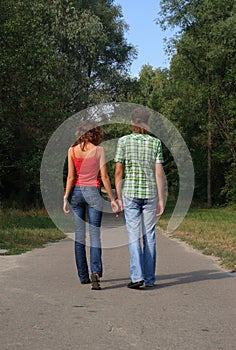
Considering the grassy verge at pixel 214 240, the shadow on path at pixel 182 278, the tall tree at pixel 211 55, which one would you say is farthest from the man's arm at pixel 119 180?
the tall tree at pixel 211 55

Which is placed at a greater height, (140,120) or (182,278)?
(140,120)

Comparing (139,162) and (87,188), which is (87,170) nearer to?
(87,188)

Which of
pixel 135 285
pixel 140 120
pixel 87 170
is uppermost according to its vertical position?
pixel 140 120

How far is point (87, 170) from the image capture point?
7.64 metres

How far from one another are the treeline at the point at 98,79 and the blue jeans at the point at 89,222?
54.4 feet

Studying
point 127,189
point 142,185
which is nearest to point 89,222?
point 127,189

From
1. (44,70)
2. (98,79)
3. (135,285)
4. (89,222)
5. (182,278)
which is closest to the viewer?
(135,285)

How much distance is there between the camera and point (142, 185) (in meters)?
7.50

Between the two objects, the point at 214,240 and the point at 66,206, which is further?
the point at 214,240

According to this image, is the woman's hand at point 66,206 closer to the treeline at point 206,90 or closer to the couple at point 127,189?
the couple at point 127,189

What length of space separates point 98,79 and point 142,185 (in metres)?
30.6

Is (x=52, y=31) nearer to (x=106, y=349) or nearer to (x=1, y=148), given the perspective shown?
(x=1, y=148)

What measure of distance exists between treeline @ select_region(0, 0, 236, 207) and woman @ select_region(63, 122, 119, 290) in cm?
1652

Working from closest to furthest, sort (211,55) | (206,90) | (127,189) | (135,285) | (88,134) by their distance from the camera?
(135,285)
(127,189)
(88,134)
(211,55)
(206,90)
